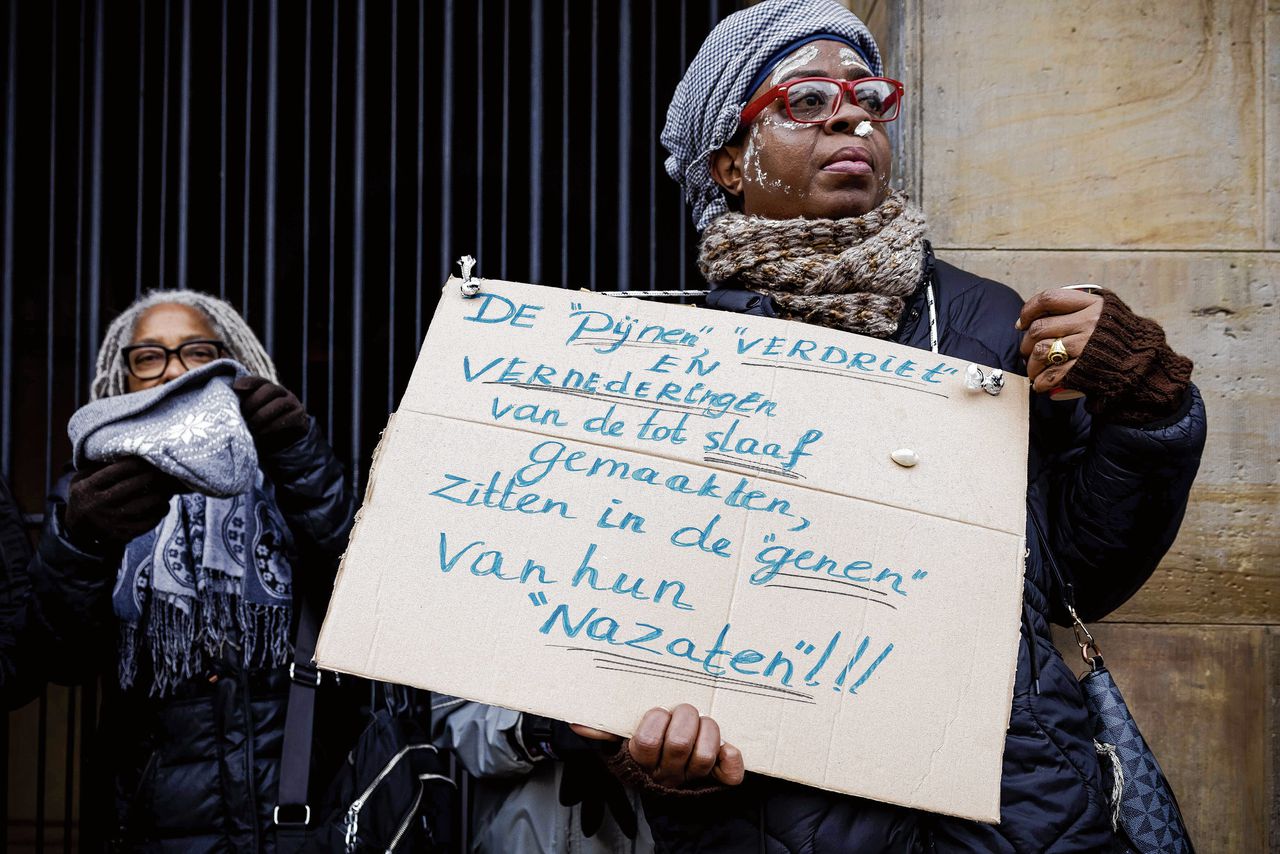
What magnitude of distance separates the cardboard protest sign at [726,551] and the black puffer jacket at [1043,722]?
106 mm

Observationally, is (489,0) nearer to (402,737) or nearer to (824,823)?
(402,737)

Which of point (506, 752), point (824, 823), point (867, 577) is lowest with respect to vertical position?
point (506, 752)

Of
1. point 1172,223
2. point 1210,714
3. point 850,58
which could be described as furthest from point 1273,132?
point 1210,714

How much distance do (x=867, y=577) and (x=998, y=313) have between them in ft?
1.72

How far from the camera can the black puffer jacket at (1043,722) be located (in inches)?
60.6

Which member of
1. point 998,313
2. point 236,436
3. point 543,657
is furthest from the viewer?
point 236,436

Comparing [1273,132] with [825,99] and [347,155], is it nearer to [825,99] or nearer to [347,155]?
[825,99]

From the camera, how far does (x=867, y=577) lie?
60.4 inches

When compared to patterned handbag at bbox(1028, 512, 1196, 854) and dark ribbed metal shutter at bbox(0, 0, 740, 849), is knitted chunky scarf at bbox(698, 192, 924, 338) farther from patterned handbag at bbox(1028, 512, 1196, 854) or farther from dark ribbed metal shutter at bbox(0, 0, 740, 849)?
dark ribbed metal shutter at bbox(0, 0, 740, 849)

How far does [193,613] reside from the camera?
8.10 ft

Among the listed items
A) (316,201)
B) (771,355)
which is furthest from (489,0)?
(771,355)

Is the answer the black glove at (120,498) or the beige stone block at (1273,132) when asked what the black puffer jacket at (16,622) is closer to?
the black glove at (120,498)

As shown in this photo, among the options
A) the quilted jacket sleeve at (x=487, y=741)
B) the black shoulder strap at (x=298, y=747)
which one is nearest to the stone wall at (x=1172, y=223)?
the quilted jacket sleeve at (x=487, y=741)

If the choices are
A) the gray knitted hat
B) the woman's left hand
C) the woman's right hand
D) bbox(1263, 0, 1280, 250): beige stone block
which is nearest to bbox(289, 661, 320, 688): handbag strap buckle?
the gray knitted hat
